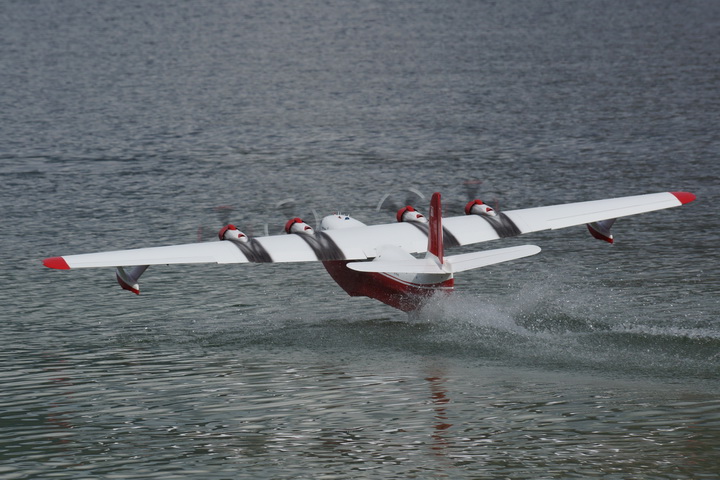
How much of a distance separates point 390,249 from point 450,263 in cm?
305

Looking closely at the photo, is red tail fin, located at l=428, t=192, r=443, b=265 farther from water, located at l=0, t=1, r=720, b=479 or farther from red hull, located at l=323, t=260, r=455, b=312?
water, located at l=0, t=1, r=720, b=479

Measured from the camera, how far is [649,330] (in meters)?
28.7

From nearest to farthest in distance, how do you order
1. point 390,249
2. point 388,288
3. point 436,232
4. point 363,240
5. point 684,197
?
point 436,232 → point 388,288 → point 390,249 → point 363,240 → point 684,197

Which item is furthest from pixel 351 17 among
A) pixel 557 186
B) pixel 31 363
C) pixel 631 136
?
pixel 31 363

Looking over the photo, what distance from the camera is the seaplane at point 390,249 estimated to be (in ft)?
96.0

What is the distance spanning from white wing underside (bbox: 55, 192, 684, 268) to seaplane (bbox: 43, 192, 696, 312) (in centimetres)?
3

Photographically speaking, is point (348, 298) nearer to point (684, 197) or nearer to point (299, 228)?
point (299, 228)

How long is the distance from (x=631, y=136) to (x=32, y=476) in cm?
5338

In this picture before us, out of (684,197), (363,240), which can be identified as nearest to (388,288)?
(363,240)

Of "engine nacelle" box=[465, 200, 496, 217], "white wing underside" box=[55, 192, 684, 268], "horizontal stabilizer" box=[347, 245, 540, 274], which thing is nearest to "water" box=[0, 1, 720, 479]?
"white wing underside" box=[55, 192, 684, 268]

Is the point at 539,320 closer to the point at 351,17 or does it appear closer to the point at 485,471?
the point at 485,471

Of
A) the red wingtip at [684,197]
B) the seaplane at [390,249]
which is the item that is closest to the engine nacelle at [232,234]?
the seaplane at [390,249]

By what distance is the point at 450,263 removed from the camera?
1158 inches

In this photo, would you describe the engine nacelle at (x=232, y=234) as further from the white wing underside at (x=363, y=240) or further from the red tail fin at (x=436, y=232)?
the red tail fin at (x=436, y=232)
